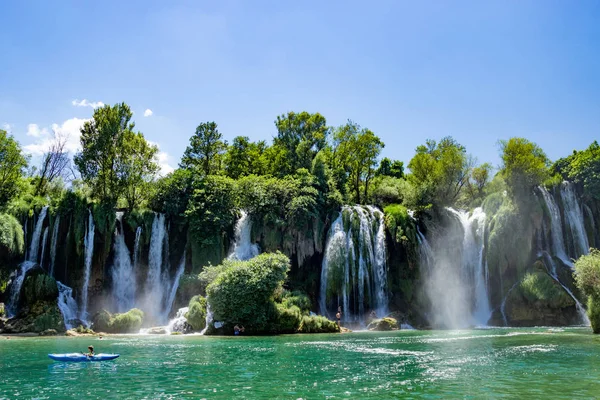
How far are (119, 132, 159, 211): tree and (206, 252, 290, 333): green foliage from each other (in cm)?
1668

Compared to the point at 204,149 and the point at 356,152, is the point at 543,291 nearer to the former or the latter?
the point at 356,152

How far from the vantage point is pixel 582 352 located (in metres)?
19.9

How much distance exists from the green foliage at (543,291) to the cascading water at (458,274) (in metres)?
3.64

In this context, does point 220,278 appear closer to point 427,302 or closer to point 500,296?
point 427,302

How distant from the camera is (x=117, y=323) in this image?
119 ft

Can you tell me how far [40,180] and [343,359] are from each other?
4709 cm

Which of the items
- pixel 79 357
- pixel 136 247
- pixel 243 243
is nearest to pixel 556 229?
pixel 243 243

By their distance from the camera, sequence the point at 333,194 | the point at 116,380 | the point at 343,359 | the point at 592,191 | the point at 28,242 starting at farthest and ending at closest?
1. the point at 333,194
2. the point at 592,191
3. the point at 28,242
4. the point at 343,359
5. the point at 116,380

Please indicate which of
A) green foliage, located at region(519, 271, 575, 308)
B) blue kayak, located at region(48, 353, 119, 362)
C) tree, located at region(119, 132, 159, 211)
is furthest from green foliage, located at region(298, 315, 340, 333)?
tree, located at region(119, 132, 159, 211)

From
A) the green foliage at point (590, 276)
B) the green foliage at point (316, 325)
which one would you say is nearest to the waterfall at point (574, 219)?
the green foliage at point (590, 276)

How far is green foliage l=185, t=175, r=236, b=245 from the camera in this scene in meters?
43.9

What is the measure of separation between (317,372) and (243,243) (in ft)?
97.9

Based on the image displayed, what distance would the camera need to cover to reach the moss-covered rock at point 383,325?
125 ft

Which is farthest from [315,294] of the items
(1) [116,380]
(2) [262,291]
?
(1) [116,380]
